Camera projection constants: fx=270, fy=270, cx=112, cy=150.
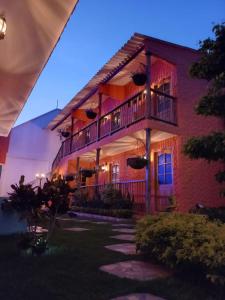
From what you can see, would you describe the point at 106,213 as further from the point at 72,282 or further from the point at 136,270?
the point at 72,282

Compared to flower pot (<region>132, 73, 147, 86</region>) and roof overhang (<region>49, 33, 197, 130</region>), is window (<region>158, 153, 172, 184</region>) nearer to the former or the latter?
flower pot (<region>132, 73, 147, 86</region>)

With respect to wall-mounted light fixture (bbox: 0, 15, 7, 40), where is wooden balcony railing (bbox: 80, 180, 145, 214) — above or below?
below

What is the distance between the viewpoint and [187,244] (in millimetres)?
2648

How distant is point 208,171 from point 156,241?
24.1ft

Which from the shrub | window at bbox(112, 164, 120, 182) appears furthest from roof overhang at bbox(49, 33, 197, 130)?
the shrub

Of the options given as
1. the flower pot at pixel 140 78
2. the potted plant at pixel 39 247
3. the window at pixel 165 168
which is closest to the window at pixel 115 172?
the window at pixel 165 168

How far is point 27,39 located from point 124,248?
302cm

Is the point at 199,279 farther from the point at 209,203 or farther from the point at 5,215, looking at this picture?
the point at 209,203

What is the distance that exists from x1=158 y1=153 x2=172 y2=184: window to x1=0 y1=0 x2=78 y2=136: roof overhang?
6.90 m

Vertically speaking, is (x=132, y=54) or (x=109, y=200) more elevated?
(x=132, y=54)

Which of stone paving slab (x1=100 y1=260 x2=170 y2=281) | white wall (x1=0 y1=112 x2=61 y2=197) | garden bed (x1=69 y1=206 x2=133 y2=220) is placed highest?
white wall (x1=0 y1=112 x2=61 y2=197)

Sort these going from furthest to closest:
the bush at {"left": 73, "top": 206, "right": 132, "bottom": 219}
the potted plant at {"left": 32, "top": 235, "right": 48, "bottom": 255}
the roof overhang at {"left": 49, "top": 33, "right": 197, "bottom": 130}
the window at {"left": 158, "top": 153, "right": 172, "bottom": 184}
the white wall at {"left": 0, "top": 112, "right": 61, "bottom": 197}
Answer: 1. the white wall at {"left": 0, "top": 112, "right": 61, "bottom": 197}
2. the window at {"left": 158, "top": 153, "right": 172, "bottom": 184}
3. the roof overhang at {"left": 49, "top": 33, "right": 197, "bottom": 130}
4. the bush at {"left": 73, "top": 206, "right": 132, "bottom": 219}
5. the potted plant at {"left": 32, "top": 235, "right": 48, "bottom": 255}

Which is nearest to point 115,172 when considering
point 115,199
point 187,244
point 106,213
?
point 115,199

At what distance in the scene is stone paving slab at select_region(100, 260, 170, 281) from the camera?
2.66 m
